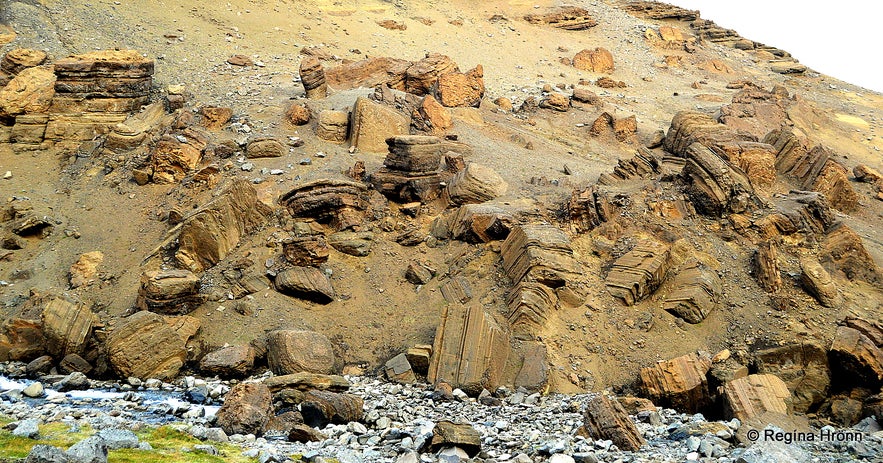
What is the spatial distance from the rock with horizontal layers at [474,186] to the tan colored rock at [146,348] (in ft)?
25.1

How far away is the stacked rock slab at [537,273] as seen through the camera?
15.4 m

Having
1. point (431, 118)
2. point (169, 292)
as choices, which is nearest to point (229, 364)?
point (169, 292)

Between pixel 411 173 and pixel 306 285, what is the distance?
14.9 feet

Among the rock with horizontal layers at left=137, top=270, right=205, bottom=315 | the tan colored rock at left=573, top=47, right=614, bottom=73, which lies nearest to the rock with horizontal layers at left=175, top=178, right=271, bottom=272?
the rock with horizontal layers at left=137, top=270, right=205, bottom=315

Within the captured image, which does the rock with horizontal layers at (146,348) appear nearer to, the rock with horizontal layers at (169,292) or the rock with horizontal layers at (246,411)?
the rock with horizontal layers at (169,292)

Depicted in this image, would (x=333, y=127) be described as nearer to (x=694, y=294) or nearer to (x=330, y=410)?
(x=694, y=294)

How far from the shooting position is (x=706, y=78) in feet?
141

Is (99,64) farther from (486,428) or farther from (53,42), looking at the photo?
(486,428)

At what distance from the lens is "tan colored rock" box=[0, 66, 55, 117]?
24.6 m

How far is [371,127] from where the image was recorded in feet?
A: 72.4

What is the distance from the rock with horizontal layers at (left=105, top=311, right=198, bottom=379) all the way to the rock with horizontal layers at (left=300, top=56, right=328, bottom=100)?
40.2 ft

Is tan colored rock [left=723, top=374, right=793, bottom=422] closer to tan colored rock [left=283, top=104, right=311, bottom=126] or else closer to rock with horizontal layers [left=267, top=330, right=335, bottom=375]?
rock with horizontal layers [left=267, top=330, right=335, bottom=375]

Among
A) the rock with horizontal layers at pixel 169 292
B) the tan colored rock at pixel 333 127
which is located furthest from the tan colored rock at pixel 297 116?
the rock with horizontal layers at pixel 169 292

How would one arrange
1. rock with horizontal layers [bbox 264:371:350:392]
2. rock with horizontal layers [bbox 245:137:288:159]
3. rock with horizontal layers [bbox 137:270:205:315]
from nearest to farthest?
rock with horizontal layers [bbox 264:371:350:392]
rock with horizontal layers [bbox 137:270:205:315]
rock with horizontal layers [bbox 245:137:288:159]
